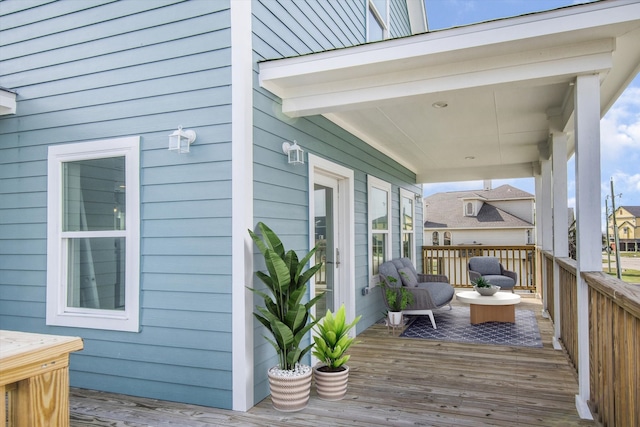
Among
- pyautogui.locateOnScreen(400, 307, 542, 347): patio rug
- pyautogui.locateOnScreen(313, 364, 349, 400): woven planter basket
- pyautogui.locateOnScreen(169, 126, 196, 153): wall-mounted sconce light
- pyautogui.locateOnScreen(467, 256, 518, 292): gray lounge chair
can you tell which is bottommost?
pyautogui.locateOnScreen(400, 307, 542, 347): patio rug

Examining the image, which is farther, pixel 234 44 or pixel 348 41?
pixel 348 41

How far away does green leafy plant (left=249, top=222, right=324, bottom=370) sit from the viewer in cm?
318

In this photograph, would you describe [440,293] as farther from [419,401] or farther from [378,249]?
[419,401]

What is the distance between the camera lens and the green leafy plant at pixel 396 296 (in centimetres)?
590

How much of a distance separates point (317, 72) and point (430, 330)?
12.6ft

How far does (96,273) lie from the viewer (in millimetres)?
3742

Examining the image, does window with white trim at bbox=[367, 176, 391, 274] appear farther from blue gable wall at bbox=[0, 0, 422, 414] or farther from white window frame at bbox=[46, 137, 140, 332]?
white window frame at bbox=[46, 137, 140, 332]

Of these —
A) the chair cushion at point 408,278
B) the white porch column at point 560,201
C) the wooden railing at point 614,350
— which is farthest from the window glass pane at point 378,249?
the wooden railing at point 614,350

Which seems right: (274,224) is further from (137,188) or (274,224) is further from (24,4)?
(24,4)

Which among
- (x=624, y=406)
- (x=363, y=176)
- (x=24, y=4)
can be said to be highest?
(x=24, y=4)

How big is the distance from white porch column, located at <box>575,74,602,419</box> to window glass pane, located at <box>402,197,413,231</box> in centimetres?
505

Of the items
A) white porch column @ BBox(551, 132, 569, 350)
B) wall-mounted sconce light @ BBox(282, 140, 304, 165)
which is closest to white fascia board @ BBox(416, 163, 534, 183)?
white porch column @ BBox(551, 132, 569, 350)

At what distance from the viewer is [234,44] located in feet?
10.8

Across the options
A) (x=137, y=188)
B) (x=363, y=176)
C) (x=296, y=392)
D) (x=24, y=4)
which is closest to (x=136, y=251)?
(x=137, y=188)
